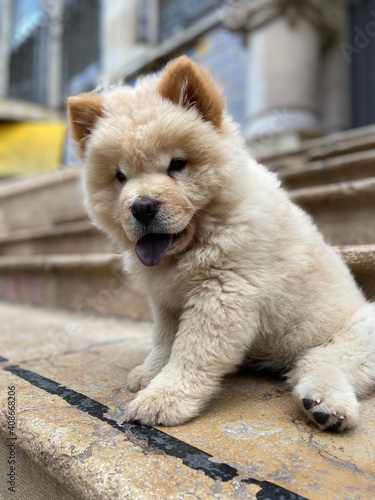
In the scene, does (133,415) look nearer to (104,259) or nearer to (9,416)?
(9,416)

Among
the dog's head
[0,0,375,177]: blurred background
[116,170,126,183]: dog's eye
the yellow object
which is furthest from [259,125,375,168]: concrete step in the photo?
the yellow object

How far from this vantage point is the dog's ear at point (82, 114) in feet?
5.45

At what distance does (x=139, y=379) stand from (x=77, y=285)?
2.44 metres

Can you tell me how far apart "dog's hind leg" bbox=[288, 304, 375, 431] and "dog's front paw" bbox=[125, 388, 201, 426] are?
0.37 m

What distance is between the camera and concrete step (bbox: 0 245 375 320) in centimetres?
343

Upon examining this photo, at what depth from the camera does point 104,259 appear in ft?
11.5

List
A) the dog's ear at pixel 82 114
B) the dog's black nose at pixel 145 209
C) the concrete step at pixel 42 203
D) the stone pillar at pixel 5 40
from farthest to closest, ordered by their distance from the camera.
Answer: the stone pillar at pixel 5 40 < the concrete step at pixel 42 203 < the dog's ear at pixel 82 114 < the dog's black nose at pixel 145 209

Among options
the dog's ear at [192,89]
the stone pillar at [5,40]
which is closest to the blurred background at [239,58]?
the dog's ear at [192,89]

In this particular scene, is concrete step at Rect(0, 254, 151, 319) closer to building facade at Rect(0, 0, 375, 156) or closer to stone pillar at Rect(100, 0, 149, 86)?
building facade at Rect(0, 0, 375, 156)

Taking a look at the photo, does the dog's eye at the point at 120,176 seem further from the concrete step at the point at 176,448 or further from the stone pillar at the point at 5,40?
the stone pillar at the point at 5,40

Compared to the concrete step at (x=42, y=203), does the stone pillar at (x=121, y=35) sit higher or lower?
higher

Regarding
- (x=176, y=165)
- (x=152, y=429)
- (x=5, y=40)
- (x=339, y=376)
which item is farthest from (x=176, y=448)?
(x=5, y=40)

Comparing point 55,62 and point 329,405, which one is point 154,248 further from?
point 55,62

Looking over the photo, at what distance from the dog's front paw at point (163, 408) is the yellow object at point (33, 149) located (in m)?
9.50
